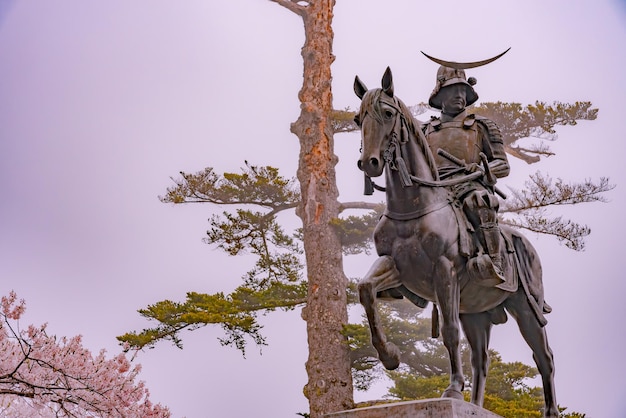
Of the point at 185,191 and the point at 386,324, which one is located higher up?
the point at 185,191

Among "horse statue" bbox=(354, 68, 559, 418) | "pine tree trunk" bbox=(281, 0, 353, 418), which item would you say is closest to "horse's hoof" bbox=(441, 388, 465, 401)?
"horse statue" bbox=(354, 68, 559, 418)

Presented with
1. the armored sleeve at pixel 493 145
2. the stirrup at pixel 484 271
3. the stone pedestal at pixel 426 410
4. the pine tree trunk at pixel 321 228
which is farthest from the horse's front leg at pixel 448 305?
the pine tree trunk at pixel 321 228

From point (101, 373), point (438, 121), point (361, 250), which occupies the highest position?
point (361, 250)

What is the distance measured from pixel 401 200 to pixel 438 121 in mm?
822

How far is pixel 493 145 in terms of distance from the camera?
179 inches

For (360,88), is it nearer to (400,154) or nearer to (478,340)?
(400,154)

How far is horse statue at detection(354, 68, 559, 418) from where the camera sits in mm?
3852

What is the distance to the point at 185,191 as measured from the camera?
10680 millimetres

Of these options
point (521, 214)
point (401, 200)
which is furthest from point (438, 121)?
point (521, 214)

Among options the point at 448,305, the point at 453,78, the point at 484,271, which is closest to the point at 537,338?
the point at 484,271

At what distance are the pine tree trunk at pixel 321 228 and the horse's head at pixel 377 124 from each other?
570cm

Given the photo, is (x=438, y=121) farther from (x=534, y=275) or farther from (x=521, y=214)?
(x=521, y=214)

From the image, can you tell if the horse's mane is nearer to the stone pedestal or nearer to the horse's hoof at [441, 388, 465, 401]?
the horse's hoof at [441, 388, 465, 401]

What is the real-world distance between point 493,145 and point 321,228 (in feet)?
17.9
